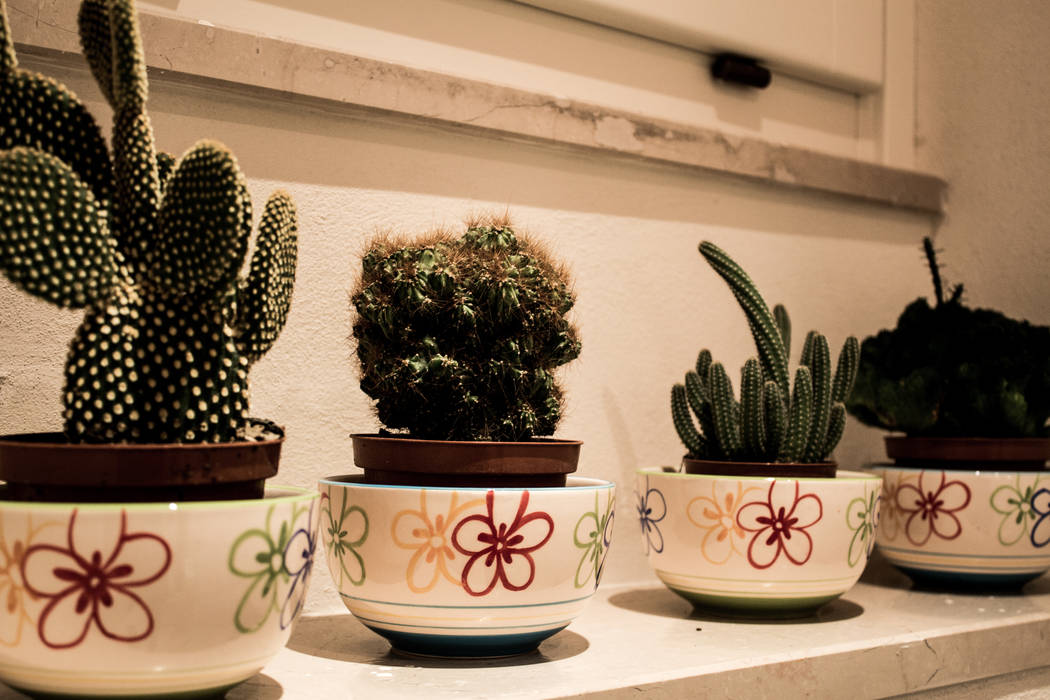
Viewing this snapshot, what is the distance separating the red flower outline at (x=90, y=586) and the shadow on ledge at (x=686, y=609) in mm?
487

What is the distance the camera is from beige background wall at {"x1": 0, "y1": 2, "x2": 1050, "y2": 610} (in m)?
0.75

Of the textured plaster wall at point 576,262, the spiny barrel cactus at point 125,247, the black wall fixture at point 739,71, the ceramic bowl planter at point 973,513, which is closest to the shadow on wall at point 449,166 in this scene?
the textured plaster wall at point 576,262

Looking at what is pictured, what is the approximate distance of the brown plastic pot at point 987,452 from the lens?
2.85 feet

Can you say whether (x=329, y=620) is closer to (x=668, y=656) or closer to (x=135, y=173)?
(x=668, y=656)

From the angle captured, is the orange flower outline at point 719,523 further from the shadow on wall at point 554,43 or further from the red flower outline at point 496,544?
the shadow on wall at point 554,43

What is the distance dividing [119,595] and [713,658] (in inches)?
15.5

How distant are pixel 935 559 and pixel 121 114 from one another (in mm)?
803

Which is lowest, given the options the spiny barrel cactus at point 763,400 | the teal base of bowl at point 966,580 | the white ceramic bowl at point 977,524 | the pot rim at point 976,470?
the teal base of bowl at point 966,580

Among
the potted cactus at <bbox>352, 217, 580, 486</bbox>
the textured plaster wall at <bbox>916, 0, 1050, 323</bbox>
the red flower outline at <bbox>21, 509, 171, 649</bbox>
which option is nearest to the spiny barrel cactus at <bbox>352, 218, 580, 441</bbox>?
the potted cactus at <bbox>352, 217, 580, 486</bbox>

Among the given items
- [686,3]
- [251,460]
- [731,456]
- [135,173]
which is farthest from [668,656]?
[686,3]

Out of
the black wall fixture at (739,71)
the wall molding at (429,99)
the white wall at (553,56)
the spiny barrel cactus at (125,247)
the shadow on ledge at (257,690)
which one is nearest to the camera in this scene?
the spiny barrel cactus at (125,247)

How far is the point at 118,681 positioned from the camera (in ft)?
1.42

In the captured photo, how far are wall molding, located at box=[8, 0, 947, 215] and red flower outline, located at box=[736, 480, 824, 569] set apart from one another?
395 mm

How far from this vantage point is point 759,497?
0.73 metres
